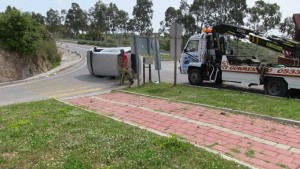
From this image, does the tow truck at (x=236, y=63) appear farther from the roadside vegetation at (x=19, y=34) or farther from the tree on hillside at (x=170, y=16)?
the tree on hillside at (x=170, y=16)

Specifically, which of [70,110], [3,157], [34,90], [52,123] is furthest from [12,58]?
[3,157]

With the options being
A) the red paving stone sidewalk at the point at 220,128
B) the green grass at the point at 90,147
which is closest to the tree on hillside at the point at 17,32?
the red paving stone sidewalk at the point at 220,128

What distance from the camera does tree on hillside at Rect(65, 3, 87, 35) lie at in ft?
330

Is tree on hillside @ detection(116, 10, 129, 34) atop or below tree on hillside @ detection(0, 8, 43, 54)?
atop

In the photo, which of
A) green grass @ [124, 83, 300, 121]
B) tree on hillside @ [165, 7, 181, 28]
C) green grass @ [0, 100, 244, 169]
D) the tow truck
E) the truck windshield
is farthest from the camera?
tree on hillside @ [165, 7, 181, 28]

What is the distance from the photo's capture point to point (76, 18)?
10144cm

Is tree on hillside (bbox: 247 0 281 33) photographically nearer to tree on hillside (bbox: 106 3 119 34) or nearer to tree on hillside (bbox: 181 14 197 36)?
tree on hillside (bbox: 181 14 197 36)

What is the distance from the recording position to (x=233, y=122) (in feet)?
24.3

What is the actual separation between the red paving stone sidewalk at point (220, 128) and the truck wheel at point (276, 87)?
3.66 metres

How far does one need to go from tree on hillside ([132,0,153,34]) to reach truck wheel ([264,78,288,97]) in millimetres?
69257

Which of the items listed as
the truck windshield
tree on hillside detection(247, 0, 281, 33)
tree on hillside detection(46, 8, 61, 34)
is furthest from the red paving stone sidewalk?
tree on hillside detection(46, 8, 61, 34)

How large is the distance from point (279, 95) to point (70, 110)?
277 inches

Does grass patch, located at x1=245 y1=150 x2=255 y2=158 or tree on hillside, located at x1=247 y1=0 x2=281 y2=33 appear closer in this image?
grass patch, located at x1=245 y1=150 x2=255 y2=158

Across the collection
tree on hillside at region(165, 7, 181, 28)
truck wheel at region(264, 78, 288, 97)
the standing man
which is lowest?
truck wheel at region(264, 78, 288, 97)
